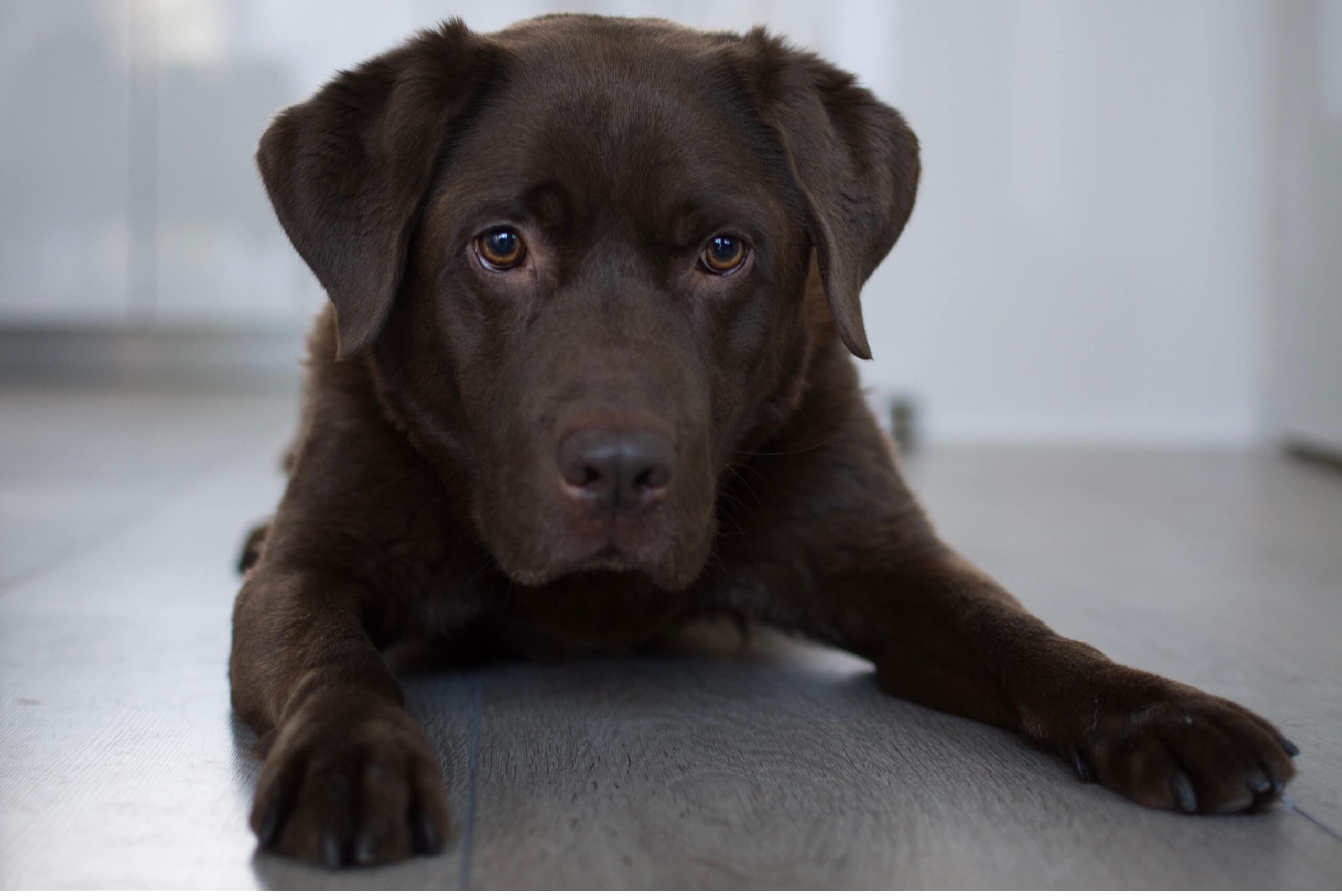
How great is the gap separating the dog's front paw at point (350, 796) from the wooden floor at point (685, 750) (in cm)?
2

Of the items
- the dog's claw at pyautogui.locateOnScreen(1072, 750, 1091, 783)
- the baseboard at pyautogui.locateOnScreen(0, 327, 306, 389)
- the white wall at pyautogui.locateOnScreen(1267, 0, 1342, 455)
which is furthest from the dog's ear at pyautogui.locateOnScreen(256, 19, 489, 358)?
the baseboard at pyautogui.locateOnScreen(0, 327, 306, 389)

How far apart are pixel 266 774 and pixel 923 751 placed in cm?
83

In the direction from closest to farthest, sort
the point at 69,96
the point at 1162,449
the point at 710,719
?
the point at 710,719 → the point at 1162,449 → the point at 69,96

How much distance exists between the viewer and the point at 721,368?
1828 mm

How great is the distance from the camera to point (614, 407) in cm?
153

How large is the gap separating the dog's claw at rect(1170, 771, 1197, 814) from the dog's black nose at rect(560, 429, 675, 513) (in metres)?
0.69

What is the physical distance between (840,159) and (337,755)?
1.21 m

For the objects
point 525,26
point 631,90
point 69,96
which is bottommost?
point 631,90

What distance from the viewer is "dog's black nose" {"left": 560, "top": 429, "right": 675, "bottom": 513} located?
4.93 ft

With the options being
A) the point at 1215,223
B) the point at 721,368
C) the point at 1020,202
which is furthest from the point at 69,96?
the point at 721,368

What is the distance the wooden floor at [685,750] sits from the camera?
1.25m

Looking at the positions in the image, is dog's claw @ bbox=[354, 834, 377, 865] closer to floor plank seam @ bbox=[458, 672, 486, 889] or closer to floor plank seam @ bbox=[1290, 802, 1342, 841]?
floor plank seam @ bbox=[458, 672, 486, 889]

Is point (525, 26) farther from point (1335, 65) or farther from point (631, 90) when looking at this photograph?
point (1335, 65)

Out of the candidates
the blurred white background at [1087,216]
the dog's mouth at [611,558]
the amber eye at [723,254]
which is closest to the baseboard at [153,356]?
the blurred white background at [1087,216]
